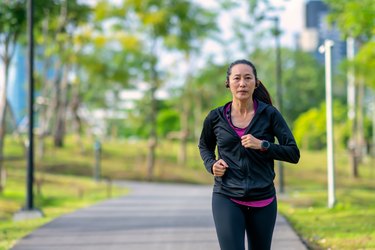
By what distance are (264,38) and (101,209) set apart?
987 inches

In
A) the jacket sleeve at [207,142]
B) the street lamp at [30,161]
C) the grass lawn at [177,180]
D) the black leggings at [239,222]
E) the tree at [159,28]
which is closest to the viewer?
the black leggings at [239,222]

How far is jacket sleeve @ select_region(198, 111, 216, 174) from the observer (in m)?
4.73

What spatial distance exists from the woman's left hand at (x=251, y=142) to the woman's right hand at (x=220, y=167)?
0.20 m

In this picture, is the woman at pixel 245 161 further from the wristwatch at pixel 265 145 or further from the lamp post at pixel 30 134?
the lamp post at pixel 30 134

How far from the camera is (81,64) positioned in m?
41.2

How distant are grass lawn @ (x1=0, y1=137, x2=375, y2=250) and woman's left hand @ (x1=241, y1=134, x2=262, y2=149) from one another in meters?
4.50

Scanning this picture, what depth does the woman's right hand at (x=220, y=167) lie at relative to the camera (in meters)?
4.52

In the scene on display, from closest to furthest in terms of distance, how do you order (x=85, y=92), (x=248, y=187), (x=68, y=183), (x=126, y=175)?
(x=248, y=187), (x=68, y=183), (x=126, y=175), (x=85, y=92)

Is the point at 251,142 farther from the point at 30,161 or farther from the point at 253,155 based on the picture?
the point at 30,161

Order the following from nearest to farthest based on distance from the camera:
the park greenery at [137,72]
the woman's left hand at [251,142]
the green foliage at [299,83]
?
1. the woman's left hand at [251,142]
2. the park greenery at [137,72]
3. the green foliage at [299,83]

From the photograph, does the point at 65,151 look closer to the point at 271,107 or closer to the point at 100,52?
the point at 100,52

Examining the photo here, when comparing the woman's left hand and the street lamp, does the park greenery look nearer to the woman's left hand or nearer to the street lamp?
the street lamp

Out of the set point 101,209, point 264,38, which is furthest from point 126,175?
point 101,209

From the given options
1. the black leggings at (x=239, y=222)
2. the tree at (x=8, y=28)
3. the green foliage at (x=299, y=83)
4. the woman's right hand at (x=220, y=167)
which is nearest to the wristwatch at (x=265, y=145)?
the woman's right hand at (x=220, y=167)
